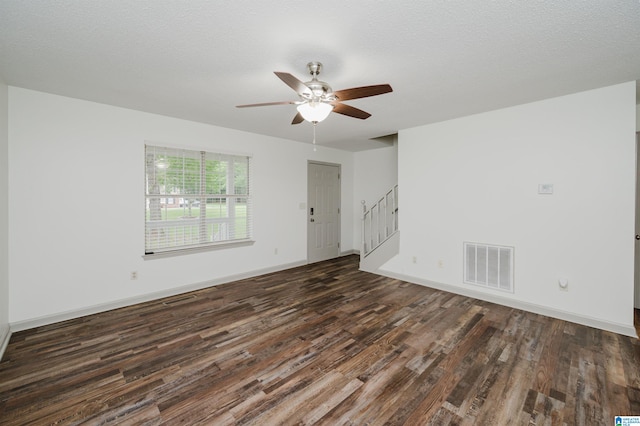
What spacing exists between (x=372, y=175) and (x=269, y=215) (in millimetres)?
2656

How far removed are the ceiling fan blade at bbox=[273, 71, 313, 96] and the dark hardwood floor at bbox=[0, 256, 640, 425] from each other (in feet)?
7.15

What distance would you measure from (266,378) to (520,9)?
9.88 ft

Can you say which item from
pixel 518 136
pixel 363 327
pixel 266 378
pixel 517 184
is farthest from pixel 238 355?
pixel 518 136

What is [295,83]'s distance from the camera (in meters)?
1.94

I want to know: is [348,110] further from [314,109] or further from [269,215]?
[269,215]

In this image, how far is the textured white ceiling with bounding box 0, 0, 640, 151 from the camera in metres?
1.67

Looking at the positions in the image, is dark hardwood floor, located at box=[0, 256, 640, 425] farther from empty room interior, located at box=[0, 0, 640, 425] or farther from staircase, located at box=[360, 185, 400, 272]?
staircase, located at box=[360, 185, 400, 272]

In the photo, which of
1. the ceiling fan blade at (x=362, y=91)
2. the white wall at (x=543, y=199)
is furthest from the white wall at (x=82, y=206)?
the white wall at (x=543, y=199)

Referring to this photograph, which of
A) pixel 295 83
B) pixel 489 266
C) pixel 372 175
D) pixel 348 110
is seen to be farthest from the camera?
pixel 372 175

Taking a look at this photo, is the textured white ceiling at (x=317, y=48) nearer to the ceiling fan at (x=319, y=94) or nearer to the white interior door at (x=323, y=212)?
the ceiling fan at (x=319, y=94)

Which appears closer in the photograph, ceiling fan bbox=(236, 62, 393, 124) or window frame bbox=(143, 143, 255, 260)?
ceiling fan bbox=(236, 62, 393, 124)

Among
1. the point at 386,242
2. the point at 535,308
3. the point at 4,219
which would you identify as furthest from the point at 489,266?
the point at 4,219

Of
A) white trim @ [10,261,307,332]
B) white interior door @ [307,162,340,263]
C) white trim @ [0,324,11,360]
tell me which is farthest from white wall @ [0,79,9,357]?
white interior door @ [307,162,340,263]

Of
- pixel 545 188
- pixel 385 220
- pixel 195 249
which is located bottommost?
pixel 195 249
